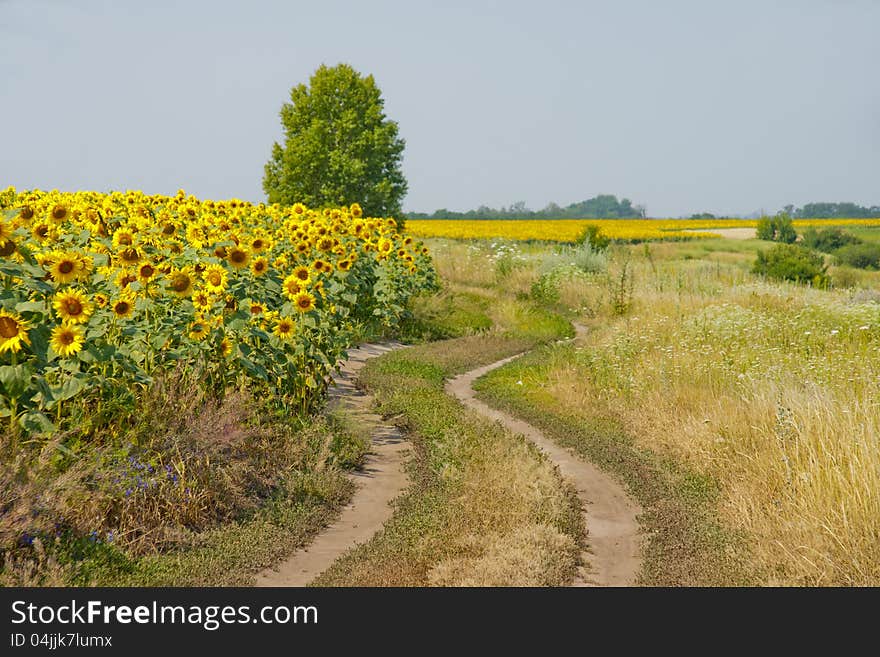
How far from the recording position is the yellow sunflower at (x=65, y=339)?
5.63m

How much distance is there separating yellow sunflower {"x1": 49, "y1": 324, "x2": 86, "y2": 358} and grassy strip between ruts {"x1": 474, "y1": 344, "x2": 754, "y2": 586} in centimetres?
400

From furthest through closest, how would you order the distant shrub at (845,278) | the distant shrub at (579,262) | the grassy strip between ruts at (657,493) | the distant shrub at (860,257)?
the distant shrub at (860,257)
the distant shrub at (845,278)
the distant shrub at (579,262)
the grassy strip between ruts at (657,493)

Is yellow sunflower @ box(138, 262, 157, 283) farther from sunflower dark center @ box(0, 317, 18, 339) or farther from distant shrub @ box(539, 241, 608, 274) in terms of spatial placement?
distant shrub @ box(539, 241, 608, 274)

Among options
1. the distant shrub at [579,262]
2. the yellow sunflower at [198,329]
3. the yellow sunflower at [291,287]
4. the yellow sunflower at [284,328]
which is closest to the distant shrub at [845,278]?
the distant shrub at [579,262]

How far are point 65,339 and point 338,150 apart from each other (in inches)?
1010

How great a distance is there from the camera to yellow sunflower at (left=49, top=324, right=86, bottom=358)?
5629 mm

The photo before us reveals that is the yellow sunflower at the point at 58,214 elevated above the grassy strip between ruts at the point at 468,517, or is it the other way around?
the yellow sunflower at the point at 58,214

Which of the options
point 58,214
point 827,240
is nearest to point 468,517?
point 58,214

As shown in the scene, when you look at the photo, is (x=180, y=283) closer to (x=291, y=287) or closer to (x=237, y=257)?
(x=237, y=257)

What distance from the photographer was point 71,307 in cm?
568

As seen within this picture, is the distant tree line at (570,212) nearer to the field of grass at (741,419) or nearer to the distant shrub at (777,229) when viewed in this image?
the distant shrub at (777,229)

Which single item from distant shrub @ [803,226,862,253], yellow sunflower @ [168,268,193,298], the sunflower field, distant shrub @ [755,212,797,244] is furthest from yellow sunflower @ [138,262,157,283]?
distant shrub @ [755,212,797,244]

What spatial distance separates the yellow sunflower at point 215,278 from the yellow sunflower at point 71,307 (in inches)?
64.3

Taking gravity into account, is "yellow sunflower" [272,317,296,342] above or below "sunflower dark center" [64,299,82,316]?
below
